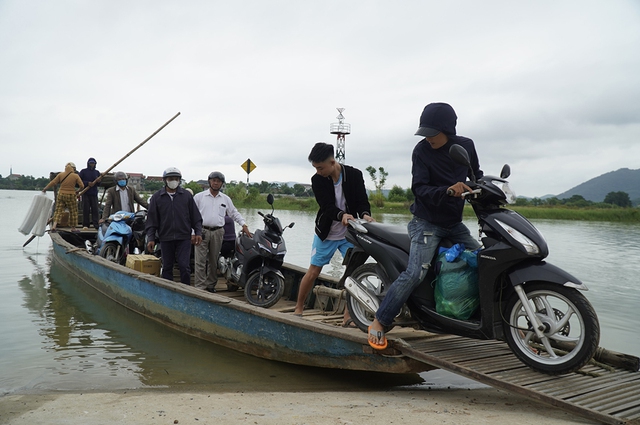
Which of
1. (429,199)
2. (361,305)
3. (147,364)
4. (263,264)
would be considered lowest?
(147,364)

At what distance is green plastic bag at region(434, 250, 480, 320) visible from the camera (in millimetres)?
3678

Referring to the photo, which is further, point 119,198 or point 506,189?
point 119,198

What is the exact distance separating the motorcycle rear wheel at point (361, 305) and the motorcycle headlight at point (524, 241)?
125 centimetres

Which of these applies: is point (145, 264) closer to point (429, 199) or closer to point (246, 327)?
point (246, 327)

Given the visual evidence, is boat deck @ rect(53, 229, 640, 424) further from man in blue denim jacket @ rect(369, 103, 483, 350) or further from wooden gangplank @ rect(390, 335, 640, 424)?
man in blue denim jacket @ rect(369, 103, 483, 350)

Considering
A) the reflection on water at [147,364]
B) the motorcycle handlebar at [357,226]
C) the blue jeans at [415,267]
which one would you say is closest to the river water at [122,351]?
the reflection on water at [147,364]

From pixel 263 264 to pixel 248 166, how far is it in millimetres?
13194

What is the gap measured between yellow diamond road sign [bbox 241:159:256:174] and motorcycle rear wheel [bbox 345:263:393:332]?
48.6 feet

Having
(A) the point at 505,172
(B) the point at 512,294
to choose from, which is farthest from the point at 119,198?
(B) the point at 512,294

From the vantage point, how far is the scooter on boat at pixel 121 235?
841 cm

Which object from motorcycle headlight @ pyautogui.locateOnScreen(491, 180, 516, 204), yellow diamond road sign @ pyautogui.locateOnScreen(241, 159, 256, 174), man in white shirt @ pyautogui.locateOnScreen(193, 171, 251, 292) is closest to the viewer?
motorcycle headlight @ pyautogui.locateOnScreen(491, 180, 516, 204)

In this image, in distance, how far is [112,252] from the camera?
8.55m

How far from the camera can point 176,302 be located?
5941mm

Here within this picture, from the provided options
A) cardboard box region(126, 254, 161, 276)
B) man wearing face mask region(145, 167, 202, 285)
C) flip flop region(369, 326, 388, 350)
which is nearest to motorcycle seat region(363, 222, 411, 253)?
flip flop region(369, 326, 388, 350)
